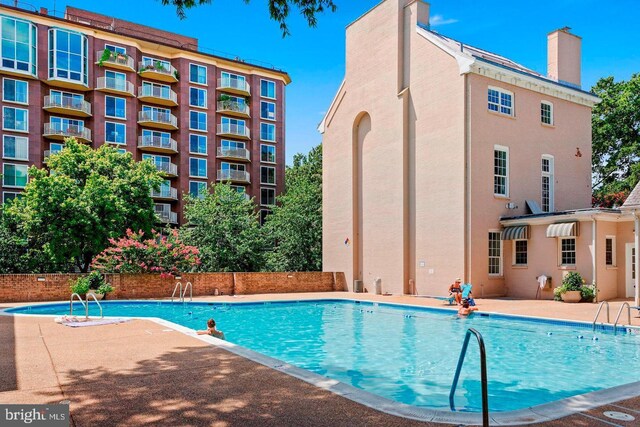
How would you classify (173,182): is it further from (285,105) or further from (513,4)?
(513,4)

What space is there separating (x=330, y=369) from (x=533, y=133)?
18010 millimetres

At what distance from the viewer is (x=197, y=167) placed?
44.0 m

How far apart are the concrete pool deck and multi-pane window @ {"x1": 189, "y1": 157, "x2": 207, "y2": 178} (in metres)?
34.7

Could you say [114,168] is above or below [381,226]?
above

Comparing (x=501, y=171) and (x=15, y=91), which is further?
(x=15, y=91)

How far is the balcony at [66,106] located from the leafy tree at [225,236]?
15301 millimetres

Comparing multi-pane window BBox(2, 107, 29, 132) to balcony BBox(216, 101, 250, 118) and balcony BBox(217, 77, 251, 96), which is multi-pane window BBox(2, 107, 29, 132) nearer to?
balcony BBox(216, 101, 250, 118)

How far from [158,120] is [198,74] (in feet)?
19.6

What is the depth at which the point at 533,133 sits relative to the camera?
76.3 feet

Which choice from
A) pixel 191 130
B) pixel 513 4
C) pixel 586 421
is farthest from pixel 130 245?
A: pixel 191 130

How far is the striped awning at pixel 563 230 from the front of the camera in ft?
62.5

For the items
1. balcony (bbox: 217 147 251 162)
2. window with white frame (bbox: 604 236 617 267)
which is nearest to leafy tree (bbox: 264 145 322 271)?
balcony (bbox: 217 147 251 162)

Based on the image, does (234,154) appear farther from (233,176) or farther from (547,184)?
(547,184)

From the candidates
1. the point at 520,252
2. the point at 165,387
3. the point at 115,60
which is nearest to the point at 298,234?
the point at 520,252
